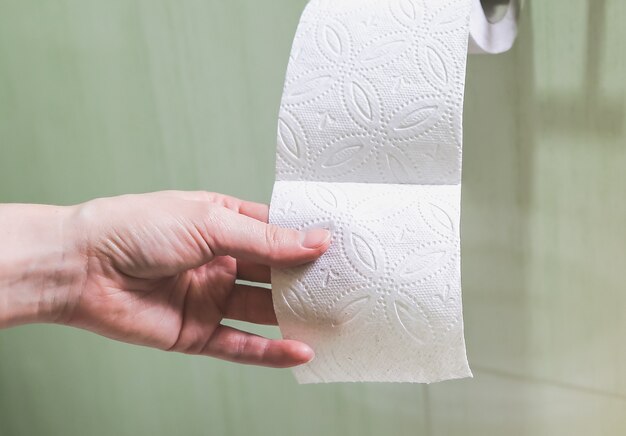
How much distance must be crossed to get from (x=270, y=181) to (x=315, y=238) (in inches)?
10.9

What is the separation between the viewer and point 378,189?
0.49 meters

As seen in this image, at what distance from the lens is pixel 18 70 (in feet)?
2.70

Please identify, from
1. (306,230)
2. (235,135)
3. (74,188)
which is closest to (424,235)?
(306,230)

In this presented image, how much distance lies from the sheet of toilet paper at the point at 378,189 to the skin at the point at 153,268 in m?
0.02

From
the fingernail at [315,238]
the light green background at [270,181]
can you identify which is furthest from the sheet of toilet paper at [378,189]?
the light green background at [270,181]

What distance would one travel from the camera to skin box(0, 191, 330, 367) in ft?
1.58

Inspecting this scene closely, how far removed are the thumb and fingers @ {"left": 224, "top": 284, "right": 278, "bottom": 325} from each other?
98 millimetres

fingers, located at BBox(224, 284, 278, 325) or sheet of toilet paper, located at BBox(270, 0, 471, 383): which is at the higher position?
sheet of toilet paper, located at BBox(270, 0, 471, 383)

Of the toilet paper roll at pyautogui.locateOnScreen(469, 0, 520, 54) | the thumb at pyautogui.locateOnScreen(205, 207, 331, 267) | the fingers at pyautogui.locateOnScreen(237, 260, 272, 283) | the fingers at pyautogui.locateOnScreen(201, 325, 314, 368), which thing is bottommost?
the fingers at pyautogui.locateOnScreen(201, 325, 314, 368)

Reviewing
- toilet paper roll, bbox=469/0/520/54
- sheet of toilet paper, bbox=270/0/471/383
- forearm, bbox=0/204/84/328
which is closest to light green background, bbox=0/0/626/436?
toilet paper roll, bbox=469/0/520/54

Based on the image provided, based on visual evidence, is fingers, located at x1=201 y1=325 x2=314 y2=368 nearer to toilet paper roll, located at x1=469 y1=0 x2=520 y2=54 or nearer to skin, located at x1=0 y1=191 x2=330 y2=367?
skin, located at x1=0 y1=191 x2=330 y2=367

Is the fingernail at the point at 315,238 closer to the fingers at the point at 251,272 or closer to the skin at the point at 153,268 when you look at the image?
the skin at the point at 153,268

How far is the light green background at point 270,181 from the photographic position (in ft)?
1.91

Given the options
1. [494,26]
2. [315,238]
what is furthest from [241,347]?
[494,26]
